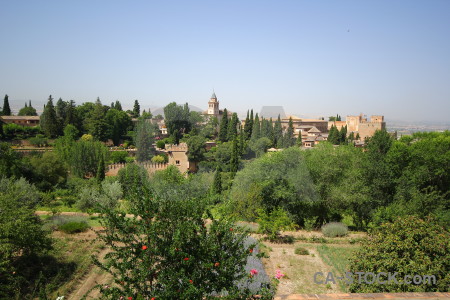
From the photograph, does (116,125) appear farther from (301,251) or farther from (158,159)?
(301,251)

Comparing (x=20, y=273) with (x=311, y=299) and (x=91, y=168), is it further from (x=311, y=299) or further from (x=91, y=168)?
(x=91, y=168)

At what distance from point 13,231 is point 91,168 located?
79.6 ft

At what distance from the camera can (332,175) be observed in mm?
17047

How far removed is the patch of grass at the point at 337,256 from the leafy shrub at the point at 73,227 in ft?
36.0

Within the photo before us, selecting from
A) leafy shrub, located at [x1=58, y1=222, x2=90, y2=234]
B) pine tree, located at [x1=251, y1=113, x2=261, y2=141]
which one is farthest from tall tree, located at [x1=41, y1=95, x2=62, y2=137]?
leafy shrub, located at [x1=58, y1=222, x2=90, y2=234]

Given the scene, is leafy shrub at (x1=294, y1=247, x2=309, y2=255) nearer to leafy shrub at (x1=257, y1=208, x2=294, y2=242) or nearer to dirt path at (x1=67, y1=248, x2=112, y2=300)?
leafy shrub at (x1=257, y1=208, x2=294, y2=242)

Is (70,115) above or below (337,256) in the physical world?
above

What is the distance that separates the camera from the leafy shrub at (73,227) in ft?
47.9

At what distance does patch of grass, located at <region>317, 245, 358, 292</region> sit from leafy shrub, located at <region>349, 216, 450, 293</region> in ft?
5.02

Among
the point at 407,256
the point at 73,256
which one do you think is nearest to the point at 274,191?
the point at 407,256

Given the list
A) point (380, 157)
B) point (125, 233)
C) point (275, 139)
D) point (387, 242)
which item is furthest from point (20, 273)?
point (275, 139)

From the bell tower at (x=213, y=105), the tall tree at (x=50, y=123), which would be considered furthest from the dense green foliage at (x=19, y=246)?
the bell tower at (x=213, y=105)

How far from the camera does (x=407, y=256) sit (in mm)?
8406

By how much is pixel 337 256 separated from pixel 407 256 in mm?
4164
